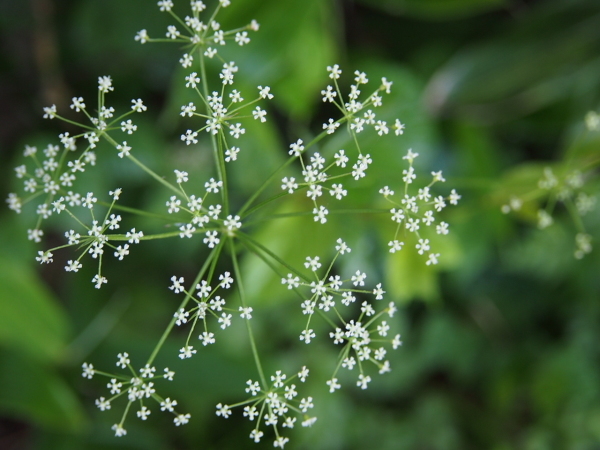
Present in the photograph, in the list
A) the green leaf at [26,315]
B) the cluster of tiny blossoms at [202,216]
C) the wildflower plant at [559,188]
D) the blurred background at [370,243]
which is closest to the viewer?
the cluster of tiny blossoms at [202,216]

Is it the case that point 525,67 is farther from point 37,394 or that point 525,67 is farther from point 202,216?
point 37,394

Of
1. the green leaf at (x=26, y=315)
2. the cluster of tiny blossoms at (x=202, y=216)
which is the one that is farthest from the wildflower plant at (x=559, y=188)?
the green leaf at (x=26, y=315)

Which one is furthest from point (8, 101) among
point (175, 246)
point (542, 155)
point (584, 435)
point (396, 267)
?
point (584, 435)

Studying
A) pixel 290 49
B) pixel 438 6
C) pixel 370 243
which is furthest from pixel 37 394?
pixel 438 6

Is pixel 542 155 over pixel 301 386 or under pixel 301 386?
over

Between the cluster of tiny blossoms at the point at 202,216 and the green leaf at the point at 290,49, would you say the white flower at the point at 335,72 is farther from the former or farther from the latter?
the green leaf at the point at 290,49

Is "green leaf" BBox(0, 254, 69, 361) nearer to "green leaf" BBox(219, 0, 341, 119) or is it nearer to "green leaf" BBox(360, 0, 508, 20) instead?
"green leaf" BBox(219, 0, 341, 119)

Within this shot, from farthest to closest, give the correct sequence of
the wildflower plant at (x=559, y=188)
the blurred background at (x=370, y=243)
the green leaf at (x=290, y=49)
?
the blurred background at (x=370, y=243), the green leaf at (x=290, y=49), the wildflower plant at (x=559, y=188)

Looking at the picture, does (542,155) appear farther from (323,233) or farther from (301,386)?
(301,386)
